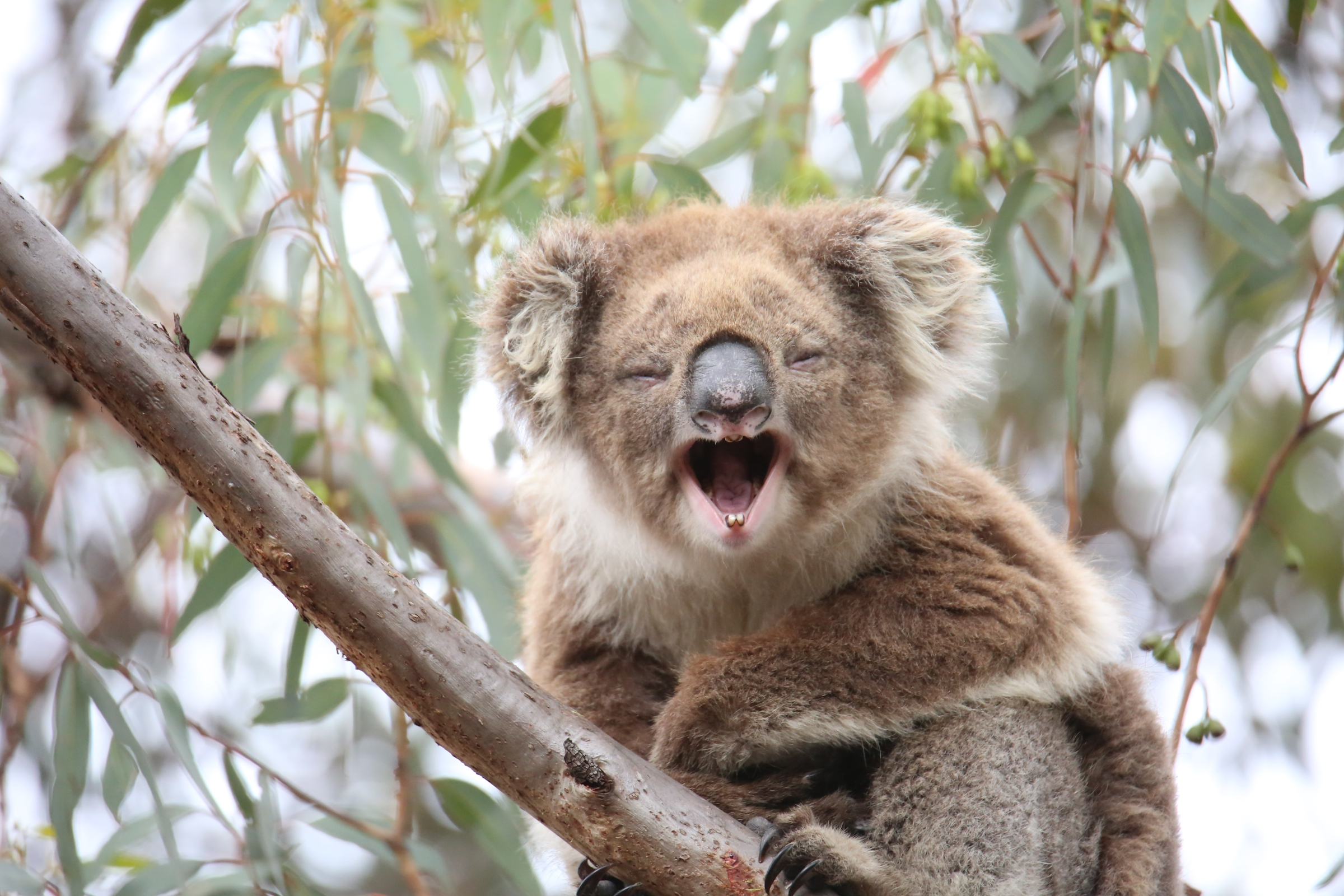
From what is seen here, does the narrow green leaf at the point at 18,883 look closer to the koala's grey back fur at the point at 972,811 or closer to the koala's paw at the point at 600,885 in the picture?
the koala's paw at the point at 600,885

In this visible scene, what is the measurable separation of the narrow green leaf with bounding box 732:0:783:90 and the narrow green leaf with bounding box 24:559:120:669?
1746 millimetres

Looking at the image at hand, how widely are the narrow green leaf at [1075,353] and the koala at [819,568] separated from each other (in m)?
0.17

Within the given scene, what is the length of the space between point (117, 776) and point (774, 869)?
1391 mm

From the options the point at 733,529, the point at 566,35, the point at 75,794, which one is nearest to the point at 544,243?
the point at 566,35

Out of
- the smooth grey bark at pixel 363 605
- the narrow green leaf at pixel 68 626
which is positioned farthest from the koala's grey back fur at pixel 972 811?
the narrow green leaf at pixel 68 626

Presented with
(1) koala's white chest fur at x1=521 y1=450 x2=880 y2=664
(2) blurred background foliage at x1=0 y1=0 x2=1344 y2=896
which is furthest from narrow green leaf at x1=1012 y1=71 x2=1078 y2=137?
(1) koala's white chest fur at x1=521 y1=450 x2=880 y2=664

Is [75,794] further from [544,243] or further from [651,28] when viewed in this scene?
[651,28]

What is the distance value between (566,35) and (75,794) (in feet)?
5.57

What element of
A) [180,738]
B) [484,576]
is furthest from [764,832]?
[484,576]

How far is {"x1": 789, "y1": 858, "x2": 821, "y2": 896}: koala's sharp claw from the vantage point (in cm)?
175

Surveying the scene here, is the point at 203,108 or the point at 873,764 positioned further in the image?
the point at 203,108

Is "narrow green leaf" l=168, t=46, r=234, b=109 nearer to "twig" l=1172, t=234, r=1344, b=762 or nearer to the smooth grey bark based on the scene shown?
the smooth grey bark

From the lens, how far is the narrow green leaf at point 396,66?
2533mm

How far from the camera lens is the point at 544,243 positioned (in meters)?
2.23
